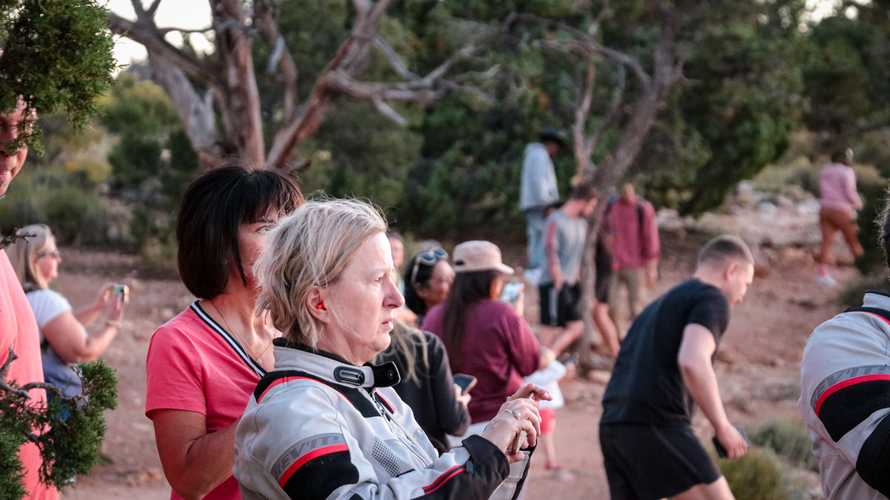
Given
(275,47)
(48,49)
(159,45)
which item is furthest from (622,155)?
(48,49)

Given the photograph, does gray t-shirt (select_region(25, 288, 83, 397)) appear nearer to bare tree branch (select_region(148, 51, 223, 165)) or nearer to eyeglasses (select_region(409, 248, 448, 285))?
eyeglasses (select_region(409, 248, 448, 285))

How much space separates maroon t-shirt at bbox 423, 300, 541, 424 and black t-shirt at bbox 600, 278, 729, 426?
640 millimetres

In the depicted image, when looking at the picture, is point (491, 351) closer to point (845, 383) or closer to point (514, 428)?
point (845, 383)

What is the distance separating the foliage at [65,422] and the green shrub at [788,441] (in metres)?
6.36

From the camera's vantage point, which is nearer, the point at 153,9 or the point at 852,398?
the point at 852,398

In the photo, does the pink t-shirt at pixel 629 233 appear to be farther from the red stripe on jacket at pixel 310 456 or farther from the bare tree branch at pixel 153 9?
the red stripe on jacket at pixel 310 456

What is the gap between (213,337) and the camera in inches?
109

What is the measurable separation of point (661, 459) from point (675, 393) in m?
0.32

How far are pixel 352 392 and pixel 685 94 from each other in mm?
15405

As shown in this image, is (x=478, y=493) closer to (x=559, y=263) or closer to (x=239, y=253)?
(x=239, y=253)

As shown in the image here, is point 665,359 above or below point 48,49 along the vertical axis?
below

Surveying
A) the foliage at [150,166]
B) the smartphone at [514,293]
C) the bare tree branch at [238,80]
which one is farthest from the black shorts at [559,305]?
the foliage at [150,166]

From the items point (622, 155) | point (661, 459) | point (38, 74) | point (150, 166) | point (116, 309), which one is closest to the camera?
point (38, 74)

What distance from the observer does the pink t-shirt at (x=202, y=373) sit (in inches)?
104
